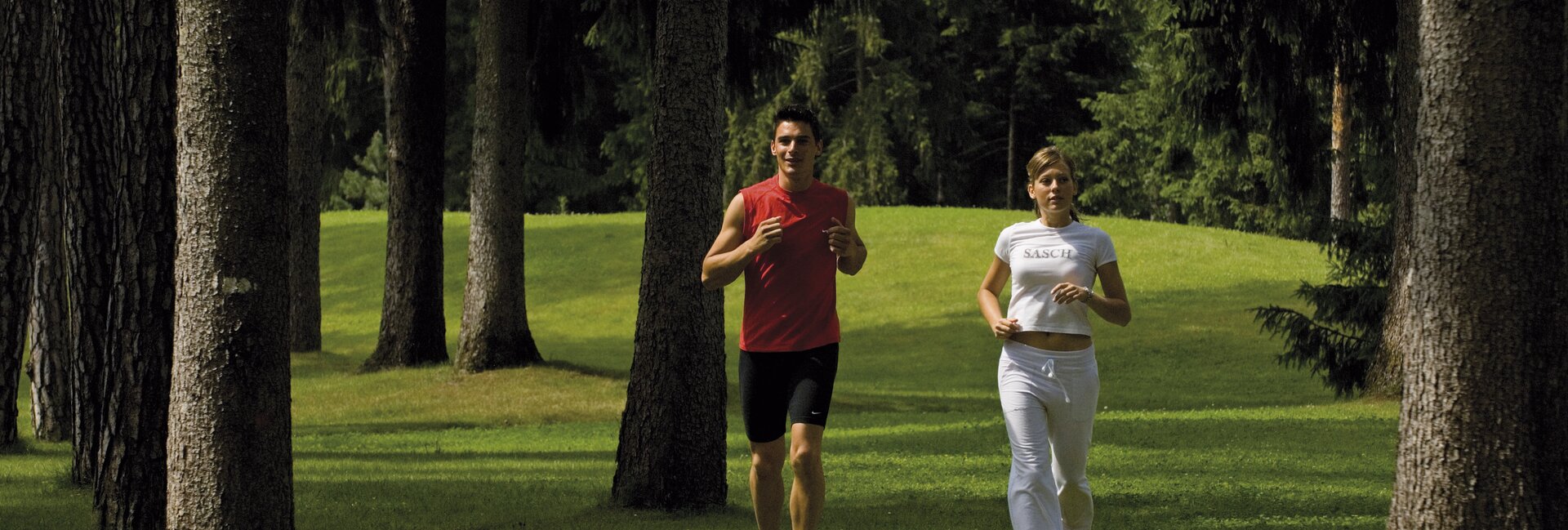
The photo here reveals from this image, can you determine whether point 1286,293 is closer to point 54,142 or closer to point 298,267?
point 298,267

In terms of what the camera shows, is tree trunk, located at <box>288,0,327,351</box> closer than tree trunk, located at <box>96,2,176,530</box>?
No

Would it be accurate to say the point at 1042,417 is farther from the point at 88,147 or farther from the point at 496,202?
the point at 496,202

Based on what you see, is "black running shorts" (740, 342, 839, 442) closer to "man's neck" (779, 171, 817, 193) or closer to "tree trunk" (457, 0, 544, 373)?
"man's neck" (779, 171, 817, 193)

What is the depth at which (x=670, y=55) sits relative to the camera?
896cm

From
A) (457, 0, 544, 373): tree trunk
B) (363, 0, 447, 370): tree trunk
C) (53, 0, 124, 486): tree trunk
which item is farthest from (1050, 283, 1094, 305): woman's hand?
(363, 0, 447, 370): tree trunk

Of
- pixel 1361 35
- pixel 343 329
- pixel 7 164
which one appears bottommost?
pixel 343 329

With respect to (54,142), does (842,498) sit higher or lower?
lower

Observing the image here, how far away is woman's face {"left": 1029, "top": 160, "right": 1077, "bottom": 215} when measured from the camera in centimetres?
660

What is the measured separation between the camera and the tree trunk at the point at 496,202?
19.2 meters

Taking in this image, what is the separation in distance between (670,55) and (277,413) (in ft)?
10.6

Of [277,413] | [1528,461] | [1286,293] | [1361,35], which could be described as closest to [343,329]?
[1286,293]

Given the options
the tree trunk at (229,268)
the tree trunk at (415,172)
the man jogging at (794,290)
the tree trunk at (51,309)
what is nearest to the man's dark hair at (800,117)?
the man jogging at (794,290)

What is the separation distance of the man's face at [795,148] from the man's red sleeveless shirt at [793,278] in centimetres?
10

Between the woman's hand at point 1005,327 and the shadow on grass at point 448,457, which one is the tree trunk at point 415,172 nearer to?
the shadow on grass at point 448,457
